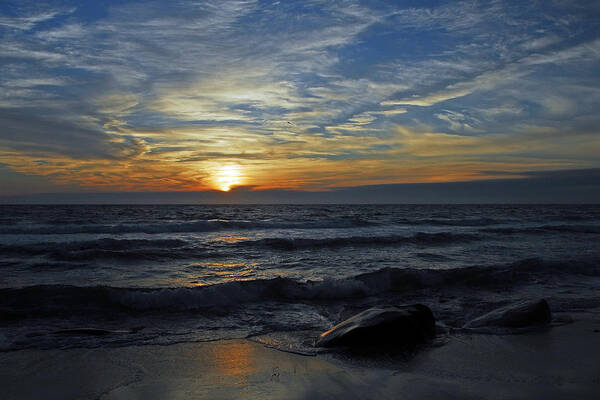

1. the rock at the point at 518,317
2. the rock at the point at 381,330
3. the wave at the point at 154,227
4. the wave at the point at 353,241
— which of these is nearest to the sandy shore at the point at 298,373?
the rock at the point at 381,330

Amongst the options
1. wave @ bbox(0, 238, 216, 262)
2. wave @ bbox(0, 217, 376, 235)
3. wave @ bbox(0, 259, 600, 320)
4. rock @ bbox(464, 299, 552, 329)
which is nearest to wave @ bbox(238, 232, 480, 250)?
wave @ bbox(0, 238, 216, 262)

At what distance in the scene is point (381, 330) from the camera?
16.1ft

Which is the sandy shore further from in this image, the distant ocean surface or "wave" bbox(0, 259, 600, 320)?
"wave" bbox(0, 259, 600, 320)

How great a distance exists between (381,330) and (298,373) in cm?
148

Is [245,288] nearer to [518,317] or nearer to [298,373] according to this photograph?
[298,373]

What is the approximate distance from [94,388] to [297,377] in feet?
6.56

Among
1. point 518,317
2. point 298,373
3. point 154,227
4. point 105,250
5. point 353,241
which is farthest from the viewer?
point 154,227

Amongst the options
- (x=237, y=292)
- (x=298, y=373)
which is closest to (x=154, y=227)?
(x=237, y=292)

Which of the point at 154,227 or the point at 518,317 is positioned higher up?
the point at 154,227

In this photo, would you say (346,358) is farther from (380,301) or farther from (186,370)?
(380,301)

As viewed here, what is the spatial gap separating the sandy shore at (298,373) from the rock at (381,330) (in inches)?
15.2

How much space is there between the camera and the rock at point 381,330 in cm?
479

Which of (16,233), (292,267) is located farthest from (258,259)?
(16,233)

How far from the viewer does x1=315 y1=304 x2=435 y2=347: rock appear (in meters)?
4.79
